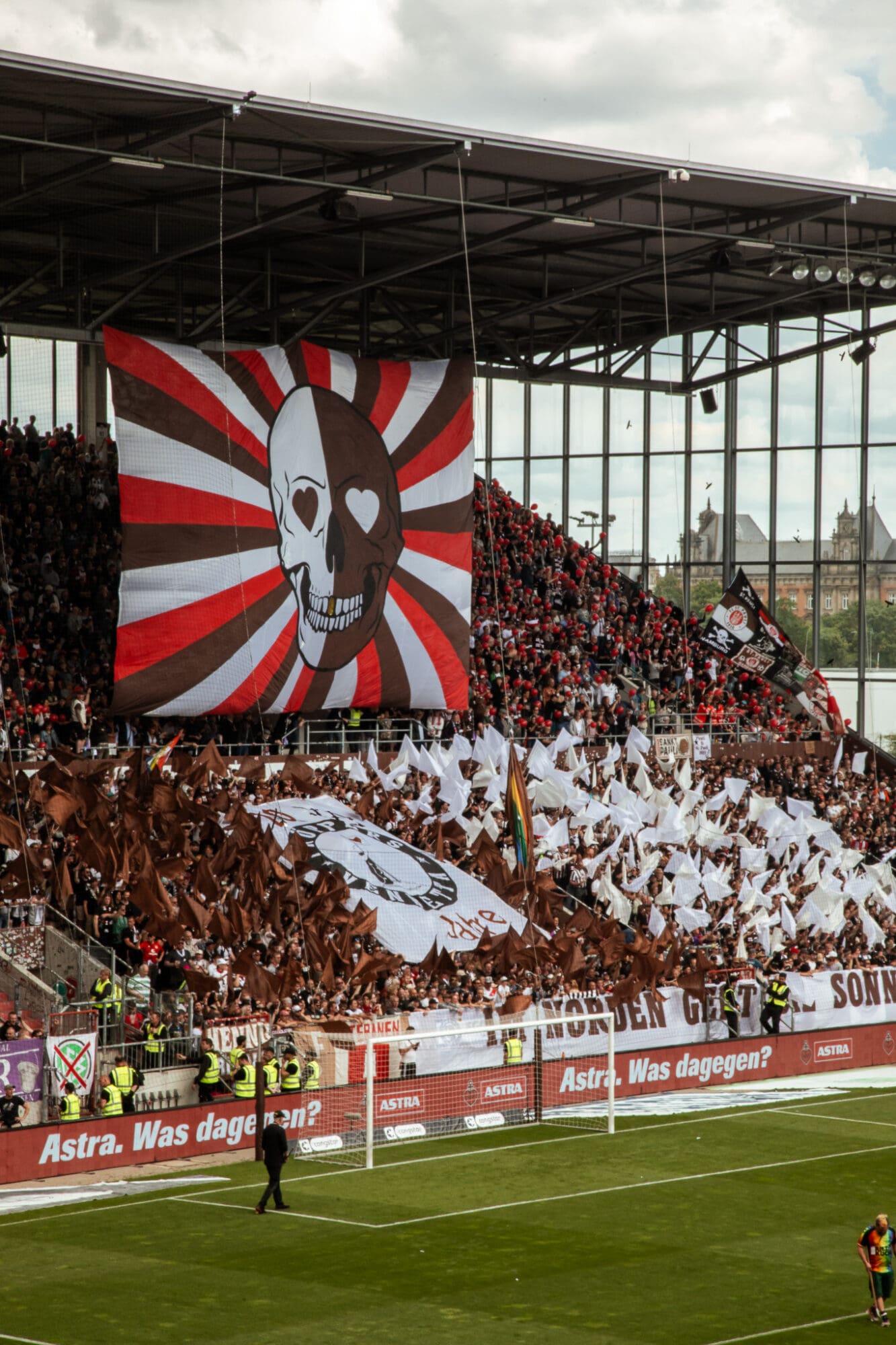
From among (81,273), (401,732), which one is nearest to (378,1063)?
(401,732)

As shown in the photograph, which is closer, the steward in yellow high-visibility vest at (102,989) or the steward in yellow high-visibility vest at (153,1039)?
the steward in yellow high-visibility vest at (153,1039)

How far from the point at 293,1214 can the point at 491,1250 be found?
2477 millimetres

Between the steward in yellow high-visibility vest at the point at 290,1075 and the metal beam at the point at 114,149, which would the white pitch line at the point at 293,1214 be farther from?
the metal beam at the point at 114,149

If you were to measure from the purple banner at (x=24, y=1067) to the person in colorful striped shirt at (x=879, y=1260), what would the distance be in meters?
10.2

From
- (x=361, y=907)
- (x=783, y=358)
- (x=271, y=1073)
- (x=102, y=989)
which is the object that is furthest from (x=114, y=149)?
(x=783, y=358)

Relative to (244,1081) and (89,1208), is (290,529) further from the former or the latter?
(89,1208)

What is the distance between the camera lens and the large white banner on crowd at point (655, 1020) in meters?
24.4

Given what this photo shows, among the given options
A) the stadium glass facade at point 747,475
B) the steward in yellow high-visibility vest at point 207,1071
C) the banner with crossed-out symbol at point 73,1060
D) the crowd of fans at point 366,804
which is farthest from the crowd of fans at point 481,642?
the banner with crossed-out symbol at point 73,1060

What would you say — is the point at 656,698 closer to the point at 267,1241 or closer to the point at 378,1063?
the point at 378,1063

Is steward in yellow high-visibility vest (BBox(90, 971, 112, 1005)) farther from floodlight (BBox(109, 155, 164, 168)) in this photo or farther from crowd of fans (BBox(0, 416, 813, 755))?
floodlight (BBox(109, 155, 164, 168))

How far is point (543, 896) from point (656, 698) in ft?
44.2

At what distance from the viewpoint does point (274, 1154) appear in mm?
18516

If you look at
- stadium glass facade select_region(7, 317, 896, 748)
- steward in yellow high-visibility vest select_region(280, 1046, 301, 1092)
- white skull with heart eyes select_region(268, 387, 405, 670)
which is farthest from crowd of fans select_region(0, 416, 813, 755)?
steward in yellow high-visibility vest select_region(280, 1046, 301, 1092)

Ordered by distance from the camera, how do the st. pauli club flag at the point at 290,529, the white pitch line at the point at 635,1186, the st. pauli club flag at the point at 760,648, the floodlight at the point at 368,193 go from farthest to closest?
the st. pauli club flag at the point at 760,648 < the st. pauli club flag at the point at 290,529 < the floodlight at the point at 368,193 < the white pitch line at the point at 635,1186
